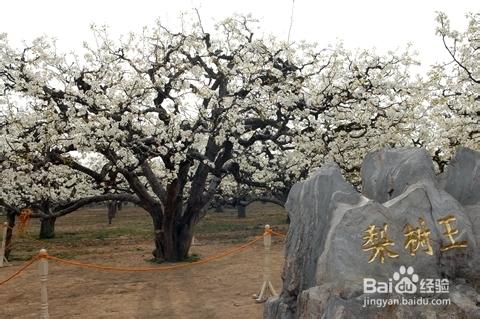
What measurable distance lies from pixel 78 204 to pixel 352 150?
1051 centimetres

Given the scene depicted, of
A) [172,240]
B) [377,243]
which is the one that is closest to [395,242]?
[377,243]

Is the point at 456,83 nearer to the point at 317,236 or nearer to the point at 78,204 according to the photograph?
the point at 317,236

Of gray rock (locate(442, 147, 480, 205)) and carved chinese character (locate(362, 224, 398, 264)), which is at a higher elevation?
gray rock (locate(442, 147, 480, 205))

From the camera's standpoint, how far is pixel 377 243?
6879 mm

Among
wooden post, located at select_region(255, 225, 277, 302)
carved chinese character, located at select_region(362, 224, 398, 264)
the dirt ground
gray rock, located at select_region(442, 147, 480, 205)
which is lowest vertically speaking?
the dirt ground

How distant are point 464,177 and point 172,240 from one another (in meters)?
12.8

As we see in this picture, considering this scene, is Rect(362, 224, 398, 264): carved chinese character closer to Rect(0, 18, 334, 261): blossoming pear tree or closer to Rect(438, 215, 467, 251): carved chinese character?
Rect(438, 215, 467, 251): carved chinese character

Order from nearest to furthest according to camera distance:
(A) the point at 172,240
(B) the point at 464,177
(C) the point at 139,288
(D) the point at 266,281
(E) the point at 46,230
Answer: (B) the point at 464,177 → (D) the point at 266,281 → (C) the point at 139,288 → (A) the point at 172,240 → (E) the point at 46,230

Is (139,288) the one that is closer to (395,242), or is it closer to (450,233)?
(395,242)

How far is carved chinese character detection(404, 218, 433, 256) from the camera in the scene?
689 centimetres

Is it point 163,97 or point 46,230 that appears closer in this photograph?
point 163,97

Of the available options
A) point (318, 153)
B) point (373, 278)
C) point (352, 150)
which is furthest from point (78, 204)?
point (373, 278)

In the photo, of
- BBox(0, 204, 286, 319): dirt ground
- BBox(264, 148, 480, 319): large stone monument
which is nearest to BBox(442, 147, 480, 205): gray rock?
BBox(264, 148, 480, 319): large stone monument

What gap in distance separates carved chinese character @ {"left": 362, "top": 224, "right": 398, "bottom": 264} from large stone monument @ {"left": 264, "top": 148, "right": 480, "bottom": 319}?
1 cm
